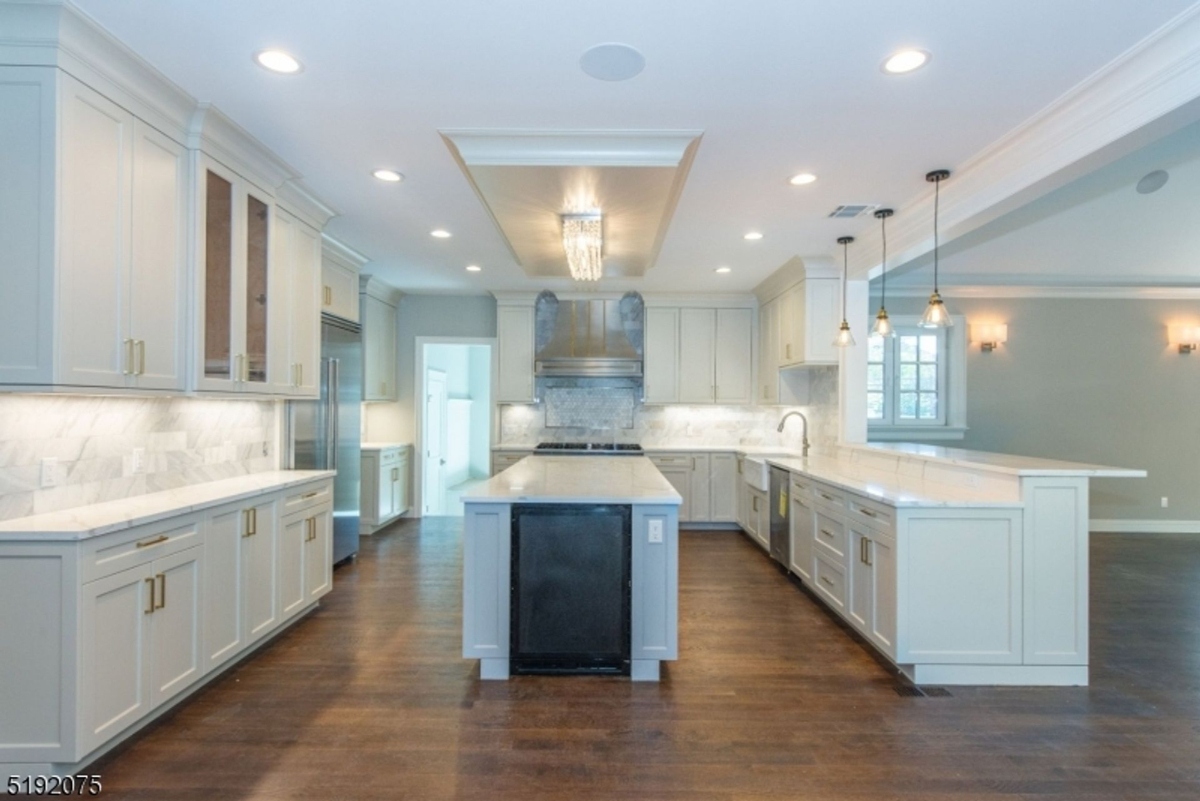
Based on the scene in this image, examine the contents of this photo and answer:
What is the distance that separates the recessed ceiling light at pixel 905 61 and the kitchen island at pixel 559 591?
1991mm

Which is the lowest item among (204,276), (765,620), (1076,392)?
(765,620)

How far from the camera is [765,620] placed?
3740 mm

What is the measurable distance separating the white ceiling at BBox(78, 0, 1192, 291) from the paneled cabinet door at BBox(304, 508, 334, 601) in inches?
81.1

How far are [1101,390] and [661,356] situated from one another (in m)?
4.67

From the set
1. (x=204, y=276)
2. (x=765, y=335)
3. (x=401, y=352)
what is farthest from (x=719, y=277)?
(x=204, y=276)

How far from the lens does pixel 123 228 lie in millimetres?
2348

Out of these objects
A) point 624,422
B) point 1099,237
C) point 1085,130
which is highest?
point 1099,237

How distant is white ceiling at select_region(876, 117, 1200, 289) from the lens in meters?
3.68

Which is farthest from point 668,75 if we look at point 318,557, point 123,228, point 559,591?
point 318,557

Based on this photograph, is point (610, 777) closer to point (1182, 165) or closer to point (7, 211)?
point (7, 211)

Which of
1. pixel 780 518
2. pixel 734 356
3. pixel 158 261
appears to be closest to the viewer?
pixel 158 261

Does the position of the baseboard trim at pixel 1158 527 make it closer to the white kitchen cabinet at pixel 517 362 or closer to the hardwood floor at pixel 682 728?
the hardwood floor at pixel 682 728

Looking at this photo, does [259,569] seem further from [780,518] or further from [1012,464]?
[1012,464]

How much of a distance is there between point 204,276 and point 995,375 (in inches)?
277
